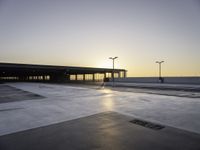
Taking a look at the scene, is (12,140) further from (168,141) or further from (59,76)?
(59,76)

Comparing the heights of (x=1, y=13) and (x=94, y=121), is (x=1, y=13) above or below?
above

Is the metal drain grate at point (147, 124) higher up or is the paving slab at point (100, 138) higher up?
the paving slab at point (100, 138)

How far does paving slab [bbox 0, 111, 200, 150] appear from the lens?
350cm

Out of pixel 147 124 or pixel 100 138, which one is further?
pixel 147 124

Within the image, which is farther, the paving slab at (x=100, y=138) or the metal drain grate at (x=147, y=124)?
the metal drain grate at (x=147, y=124)

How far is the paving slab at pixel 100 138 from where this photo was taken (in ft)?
11.5

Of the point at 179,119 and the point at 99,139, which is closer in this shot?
the point at 99,139

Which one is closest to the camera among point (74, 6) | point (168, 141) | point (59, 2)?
point (168, 141)

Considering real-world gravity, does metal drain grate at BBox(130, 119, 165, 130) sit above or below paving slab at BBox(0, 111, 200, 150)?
below

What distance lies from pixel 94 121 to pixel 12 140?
2.67 metres

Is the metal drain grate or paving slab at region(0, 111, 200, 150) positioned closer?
paving slab at region(0, 111, 200, 150)

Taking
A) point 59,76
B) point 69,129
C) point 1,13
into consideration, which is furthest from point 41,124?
point 59,76

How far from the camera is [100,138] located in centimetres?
397

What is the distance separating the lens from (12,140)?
383 centimetres
